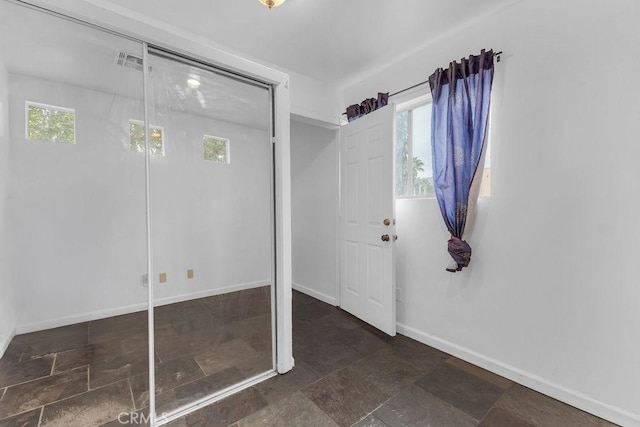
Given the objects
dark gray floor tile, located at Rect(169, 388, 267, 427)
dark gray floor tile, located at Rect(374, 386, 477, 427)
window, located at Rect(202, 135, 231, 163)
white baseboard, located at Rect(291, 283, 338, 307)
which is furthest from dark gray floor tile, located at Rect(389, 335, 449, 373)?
window, located at Rect(202, 135, 231, 163)

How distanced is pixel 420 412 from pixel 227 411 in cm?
112

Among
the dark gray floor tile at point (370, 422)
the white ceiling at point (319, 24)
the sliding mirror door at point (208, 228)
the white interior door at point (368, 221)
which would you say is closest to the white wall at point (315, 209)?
the white interior door at point (368, 221)

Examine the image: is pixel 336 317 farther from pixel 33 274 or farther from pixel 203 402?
pixel 33 274

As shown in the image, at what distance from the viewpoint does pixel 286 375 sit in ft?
6.47

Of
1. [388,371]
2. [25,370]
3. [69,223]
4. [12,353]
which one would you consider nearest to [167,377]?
[25,370]

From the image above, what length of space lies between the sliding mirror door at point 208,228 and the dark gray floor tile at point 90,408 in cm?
15

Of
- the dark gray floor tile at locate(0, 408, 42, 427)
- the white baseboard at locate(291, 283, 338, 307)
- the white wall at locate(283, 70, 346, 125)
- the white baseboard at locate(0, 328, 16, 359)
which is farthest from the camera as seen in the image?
the white baseboard at locate(291, 283, 338, 307)

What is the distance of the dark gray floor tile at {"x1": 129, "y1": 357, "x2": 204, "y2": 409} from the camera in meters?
1.66

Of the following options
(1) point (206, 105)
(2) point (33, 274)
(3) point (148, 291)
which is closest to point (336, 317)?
(3) point (148, 291)

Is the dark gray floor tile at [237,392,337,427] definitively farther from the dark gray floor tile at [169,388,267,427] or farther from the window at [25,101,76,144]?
the window at [25,101,76,144]

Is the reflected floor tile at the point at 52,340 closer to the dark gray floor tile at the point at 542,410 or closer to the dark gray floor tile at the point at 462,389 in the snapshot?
the dark gray floor tile at the point at 462,389

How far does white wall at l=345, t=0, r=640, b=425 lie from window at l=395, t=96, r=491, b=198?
19.7 inches

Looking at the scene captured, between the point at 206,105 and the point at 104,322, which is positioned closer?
the point at 206,105

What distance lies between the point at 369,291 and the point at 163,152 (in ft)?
7.04
